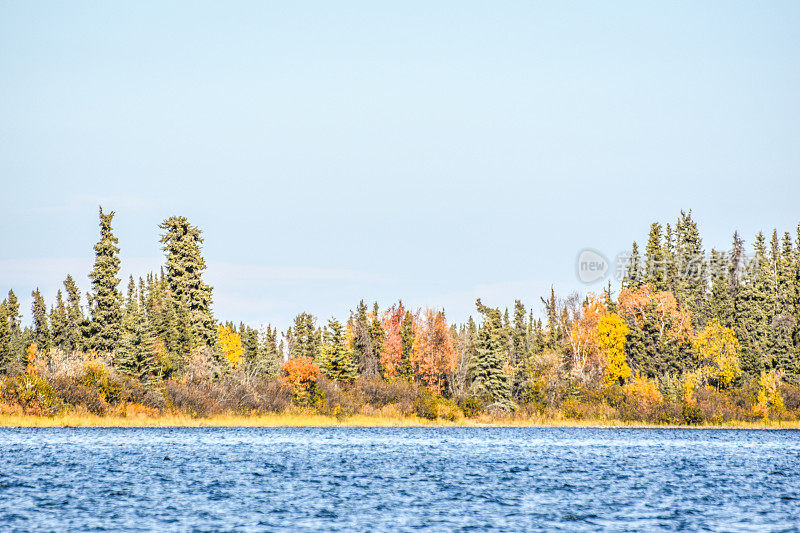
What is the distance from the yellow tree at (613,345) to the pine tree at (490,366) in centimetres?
1649

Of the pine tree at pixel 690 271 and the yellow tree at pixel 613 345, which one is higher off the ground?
the pine tree at pixel 690 271

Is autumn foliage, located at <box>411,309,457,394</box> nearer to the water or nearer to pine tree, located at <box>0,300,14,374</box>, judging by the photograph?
the water

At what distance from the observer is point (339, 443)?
71.6 meters

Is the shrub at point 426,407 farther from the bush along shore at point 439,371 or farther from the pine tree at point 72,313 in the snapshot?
the pine tree at point 72,313

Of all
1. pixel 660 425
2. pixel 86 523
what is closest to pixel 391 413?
pixel 660 425

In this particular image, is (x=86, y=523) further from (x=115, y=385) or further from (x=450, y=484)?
(x=115, y=385)

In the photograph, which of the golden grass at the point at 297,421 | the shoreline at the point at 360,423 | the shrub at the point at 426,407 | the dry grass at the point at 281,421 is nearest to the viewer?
the dry grass at the point at 281,421

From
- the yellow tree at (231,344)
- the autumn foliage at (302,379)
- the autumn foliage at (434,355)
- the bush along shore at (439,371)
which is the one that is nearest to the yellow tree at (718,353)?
the bush along shore at (439,371)

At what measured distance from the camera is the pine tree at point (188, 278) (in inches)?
4058

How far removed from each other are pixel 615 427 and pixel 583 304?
2708 centimetres

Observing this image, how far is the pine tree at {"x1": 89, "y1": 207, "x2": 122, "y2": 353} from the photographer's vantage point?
9400 cm

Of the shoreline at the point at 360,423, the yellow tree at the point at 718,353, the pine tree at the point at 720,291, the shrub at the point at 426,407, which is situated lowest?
the shoreline at the point at 360,423

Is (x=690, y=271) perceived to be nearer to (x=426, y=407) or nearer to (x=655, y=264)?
(x=655, y=264)

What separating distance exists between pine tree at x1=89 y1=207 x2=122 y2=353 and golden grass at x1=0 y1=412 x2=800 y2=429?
11666mm
